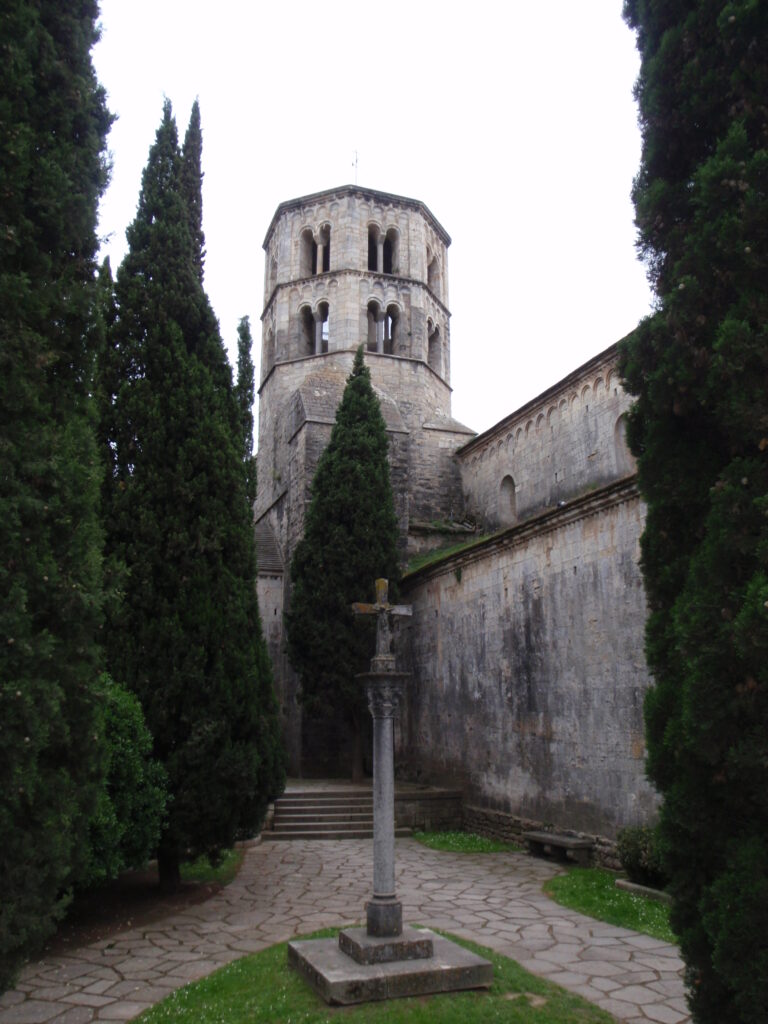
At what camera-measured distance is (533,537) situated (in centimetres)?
1148

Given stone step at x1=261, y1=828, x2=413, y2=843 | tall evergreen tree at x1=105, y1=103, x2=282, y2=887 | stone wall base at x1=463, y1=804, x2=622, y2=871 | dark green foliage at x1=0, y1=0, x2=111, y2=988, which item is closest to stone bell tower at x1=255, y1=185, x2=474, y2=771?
stone step at x1=261, y1=828, x2=413, y2=843

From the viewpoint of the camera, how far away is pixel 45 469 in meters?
4.09

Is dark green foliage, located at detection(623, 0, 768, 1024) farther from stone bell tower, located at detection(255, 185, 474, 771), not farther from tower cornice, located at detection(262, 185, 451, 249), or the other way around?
tower cornice, located at detection(262, 185, 451, 249)

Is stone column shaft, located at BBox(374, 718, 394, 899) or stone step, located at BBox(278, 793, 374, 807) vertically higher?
stone column shaft, located at BBox(374, 718, 394, 899)

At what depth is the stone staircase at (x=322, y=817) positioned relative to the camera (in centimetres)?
1198

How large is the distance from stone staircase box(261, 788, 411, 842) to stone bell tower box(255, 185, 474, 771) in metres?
6.84

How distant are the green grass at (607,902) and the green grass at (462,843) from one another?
6.82 feet

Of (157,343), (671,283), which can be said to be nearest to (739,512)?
(671,283)

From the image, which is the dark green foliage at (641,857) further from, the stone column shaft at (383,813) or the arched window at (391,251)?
the arched window at (391,251)

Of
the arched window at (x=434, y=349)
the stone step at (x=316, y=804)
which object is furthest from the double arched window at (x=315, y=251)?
the stone step at (x=316, y=804)

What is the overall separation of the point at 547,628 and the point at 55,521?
8.08 meters

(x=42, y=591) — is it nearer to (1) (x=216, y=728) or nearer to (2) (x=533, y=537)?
(1) (x=216, y=728)

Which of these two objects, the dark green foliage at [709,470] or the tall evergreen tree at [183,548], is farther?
the tall evergreen tree at [183,548]

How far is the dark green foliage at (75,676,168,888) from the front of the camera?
6.68 metres
